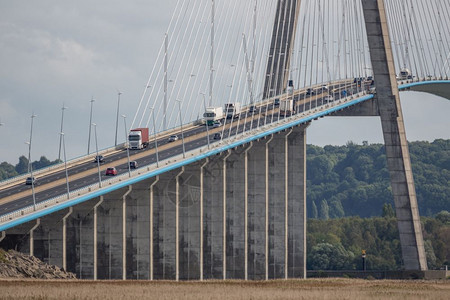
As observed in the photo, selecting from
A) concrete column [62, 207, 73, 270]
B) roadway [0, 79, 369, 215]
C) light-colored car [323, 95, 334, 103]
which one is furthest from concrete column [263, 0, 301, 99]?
concrete column [62, 207, 73, 270]

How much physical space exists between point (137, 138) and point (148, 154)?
14.2 ft

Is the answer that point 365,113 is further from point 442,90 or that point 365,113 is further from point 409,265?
point 442,90

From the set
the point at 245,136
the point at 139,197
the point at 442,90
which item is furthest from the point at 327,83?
the point at 139,197

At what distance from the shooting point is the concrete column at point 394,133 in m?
157

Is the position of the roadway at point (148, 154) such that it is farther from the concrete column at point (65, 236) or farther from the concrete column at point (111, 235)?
the concrete column at point (111, 235)

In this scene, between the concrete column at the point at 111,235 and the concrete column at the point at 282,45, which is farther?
the concrete column at the point at 282,45

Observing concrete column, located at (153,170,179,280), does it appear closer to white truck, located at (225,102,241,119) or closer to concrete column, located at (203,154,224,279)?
concrete column, located at (203,154,224,279)

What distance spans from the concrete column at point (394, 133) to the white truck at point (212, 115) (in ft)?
56.7

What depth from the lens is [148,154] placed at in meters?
131

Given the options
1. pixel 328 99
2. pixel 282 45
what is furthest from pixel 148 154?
pixel 282 45

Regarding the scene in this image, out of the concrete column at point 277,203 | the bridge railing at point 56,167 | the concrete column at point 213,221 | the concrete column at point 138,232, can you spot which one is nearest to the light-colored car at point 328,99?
the concrete column at point 277,203

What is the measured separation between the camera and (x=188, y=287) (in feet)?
288

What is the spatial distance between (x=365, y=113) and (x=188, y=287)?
76.2 meters

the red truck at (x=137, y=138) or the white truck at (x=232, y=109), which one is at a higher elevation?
the white truck at (x=232, y=109)
